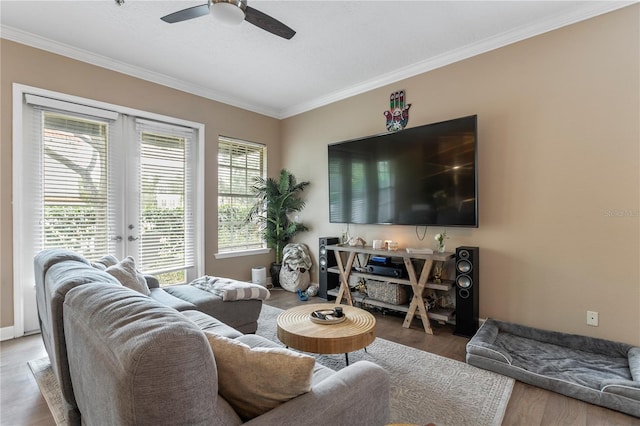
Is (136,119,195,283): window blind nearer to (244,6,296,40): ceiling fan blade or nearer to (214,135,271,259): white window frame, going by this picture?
(214,135,271,259): white window frame

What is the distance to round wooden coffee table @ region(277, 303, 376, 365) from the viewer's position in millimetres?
1940

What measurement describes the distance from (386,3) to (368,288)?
9.53 ft

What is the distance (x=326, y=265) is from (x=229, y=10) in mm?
3069

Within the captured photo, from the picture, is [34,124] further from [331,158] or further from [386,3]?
[386,3]

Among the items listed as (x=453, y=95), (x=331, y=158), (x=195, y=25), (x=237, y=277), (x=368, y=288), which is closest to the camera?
(x=195, y=25)

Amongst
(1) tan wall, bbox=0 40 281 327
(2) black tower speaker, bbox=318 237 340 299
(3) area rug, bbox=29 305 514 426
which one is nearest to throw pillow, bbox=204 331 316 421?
(3) area rug, bbox=29 305 514 426

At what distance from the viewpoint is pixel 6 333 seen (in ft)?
9.59

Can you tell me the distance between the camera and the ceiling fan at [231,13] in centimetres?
196

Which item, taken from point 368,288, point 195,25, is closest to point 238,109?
point 195,25

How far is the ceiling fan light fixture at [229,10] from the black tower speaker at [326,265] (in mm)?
2806

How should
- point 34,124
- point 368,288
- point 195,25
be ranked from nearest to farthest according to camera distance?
point 195,25 < point 34,124 < point 368,288

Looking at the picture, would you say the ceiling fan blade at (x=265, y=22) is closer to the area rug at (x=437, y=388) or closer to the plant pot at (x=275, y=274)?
the area rug at (x=437, y=388)

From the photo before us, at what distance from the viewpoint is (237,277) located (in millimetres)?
4672

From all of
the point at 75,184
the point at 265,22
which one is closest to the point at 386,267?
the point at 265,22
